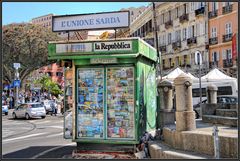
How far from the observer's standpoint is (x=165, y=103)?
48.0 feet

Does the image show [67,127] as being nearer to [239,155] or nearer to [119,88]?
[119,88]

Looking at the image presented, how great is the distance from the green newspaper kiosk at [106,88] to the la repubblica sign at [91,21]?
0.64 metres

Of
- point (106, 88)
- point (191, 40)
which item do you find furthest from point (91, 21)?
point (191, 40)

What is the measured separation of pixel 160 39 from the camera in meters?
61.8

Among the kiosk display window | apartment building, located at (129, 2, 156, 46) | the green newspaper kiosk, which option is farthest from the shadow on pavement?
apartment building, located at (129, 2, 156, 46)

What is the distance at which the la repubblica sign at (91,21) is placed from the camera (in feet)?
40.1

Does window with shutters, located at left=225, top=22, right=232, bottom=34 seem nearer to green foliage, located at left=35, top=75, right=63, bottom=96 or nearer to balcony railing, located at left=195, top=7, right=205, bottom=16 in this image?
balcony railing, located at left=195, top=7, right=205, bottom=16

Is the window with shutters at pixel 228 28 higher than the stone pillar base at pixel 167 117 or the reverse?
higher

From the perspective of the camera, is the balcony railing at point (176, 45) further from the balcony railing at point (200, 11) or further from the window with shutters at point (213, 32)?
the window with shutters at point (213, 32)

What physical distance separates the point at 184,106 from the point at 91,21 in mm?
3749

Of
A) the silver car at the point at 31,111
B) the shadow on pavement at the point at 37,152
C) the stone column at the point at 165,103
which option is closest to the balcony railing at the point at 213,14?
the silver car at the point at 31,111

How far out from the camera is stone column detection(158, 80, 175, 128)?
14.1 meters

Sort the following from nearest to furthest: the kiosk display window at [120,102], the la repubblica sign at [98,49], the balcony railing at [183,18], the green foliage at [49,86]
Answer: the la repubblica sign at [98,49]
the kiosk display window at [120,102]
the balcony railing at [183,18]
the green foliage at [49,86]

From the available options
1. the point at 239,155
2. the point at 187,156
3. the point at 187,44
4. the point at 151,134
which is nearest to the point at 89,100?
the point at 151,134
